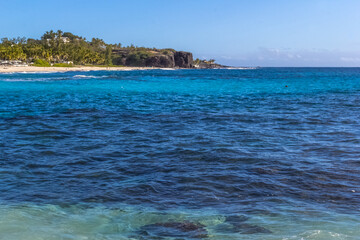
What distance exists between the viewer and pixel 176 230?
6.81 metres

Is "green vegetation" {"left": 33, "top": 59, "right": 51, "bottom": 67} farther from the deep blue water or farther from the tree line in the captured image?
the deep blue water

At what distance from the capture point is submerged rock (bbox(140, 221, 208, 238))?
6.63m

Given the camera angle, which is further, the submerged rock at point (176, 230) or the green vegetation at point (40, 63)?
the green vegetation at point (40, 63)

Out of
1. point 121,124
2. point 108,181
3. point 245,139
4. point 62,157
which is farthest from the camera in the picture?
point 121,124

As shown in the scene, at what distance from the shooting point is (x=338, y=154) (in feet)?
41.9

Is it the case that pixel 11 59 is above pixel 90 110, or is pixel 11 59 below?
above

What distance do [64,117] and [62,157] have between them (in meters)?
10.0

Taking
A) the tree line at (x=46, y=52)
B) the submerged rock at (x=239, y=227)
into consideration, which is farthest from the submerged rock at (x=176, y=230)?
the tree line at (x=46, y=52)

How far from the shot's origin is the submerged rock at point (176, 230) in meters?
6.63

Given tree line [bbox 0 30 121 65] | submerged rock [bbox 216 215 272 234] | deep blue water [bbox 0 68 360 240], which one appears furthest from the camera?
tree line [bbox 0 30 121 65]

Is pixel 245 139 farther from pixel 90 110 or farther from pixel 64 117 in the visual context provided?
pixel 90 110

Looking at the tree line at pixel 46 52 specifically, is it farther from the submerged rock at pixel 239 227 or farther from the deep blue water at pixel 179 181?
the submerged rock at pixel 239 227

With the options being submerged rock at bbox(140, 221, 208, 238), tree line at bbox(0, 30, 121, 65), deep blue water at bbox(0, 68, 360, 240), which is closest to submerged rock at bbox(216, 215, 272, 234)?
deep blue water at bbox(0, 68, 360, 240)

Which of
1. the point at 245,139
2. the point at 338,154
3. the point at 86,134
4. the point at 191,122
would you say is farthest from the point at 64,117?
the point at 338,154
